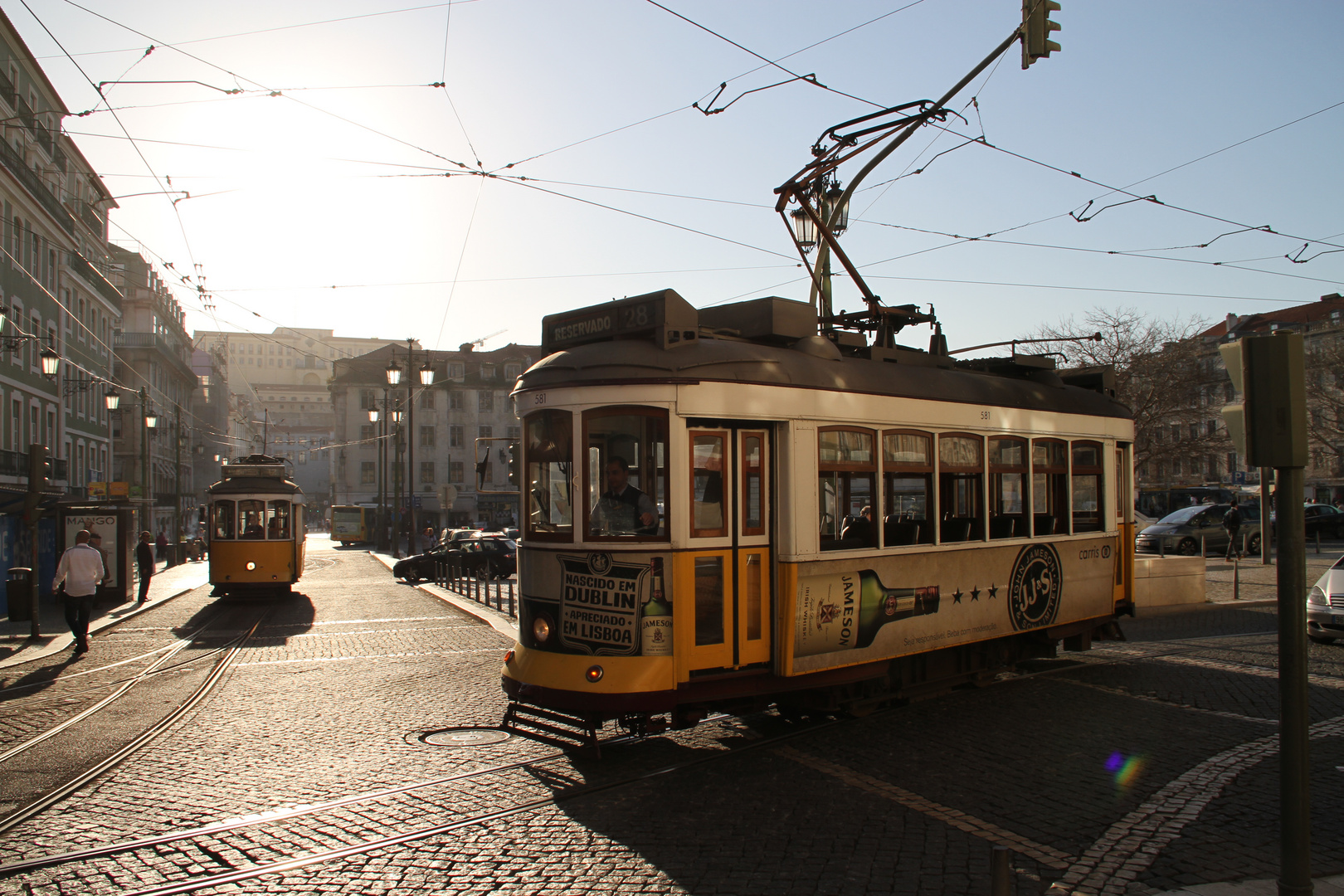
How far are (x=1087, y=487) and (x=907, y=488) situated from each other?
333cm

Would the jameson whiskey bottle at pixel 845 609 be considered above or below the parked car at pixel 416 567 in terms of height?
above

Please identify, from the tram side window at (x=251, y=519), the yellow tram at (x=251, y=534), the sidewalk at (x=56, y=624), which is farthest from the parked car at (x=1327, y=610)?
the tram side window at (x=251, y=519)

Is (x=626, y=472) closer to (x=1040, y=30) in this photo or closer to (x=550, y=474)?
(x=550, y=474)

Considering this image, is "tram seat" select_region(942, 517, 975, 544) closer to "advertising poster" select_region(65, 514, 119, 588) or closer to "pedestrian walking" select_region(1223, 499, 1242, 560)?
A: "advertising poster" select_region(65, 514, 119, 588)

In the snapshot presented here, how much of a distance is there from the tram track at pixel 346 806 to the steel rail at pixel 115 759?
0.63 ft

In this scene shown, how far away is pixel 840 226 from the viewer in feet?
42.2

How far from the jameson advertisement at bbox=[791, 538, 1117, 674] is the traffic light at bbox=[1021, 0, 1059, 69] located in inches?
184

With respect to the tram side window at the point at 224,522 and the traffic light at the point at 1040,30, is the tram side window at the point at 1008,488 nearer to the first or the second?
the traffic light at the point at 1040,30

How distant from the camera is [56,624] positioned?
1631cm

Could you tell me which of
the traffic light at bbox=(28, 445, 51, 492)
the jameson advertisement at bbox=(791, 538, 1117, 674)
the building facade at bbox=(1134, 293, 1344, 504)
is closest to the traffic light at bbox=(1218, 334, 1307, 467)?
the jameson advertisement at bbox=(791, 538, 1117, 674)

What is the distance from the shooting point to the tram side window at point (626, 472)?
21.6 feet

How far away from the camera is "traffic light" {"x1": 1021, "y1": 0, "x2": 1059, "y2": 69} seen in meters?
8.95

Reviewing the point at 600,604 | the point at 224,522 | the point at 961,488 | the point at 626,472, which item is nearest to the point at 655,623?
the point at 600,604

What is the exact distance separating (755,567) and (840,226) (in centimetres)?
729
